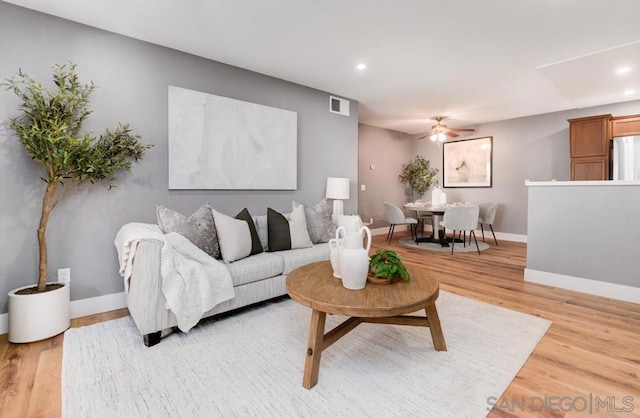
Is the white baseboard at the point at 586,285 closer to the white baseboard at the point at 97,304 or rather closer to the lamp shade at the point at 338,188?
the lamp shade at the point at 338,188

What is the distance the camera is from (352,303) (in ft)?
5.30

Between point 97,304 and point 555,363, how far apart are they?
3546 millimetres

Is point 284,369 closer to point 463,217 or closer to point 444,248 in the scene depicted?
point 463,217

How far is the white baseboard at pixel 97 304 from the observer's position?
265 centimetres

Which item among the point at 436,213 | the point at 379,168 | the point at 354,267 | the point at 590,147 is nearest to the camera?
the point at 354,267

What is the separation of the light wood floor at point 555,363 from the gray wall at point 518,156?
3.40 metres

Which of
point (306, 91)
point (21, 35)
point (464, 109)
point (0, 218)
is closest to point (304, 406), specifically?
point (0, 218)

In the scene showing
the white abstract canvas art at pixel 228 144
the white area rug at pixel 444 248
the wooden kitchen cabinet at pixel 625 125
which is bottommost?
the white area rug at pixel 444 248

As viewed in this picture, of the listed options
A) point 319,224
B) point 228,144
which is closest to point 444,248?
point 319,224

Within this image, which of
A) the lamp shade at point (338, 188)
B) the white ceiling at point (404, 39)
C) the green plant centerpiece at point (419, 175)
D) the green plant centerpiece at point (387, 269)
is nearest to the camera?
the green plant centerpiece at point (387, 269)

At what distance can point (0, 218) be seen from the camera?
235cm

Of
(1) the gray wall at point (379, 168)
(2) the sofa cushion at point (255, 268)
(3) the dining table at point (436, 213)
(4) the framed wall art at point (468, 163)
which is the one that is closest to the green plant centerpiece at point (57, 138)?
(2) the sofa cushion at point (255, 268)

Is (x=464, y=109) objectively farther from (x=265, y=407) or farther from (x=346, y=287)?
(x=265, y=407)

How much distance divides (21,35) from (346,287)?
123 inches
